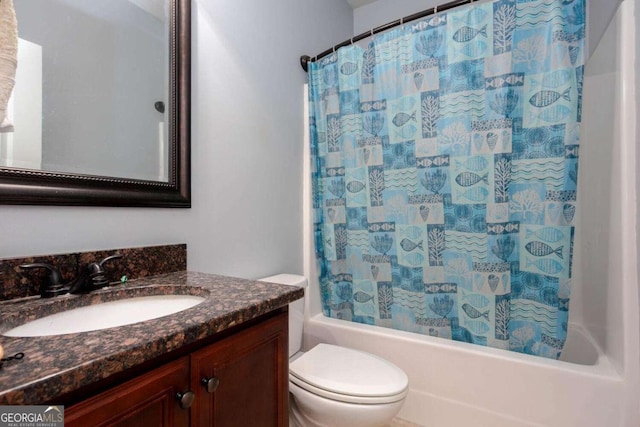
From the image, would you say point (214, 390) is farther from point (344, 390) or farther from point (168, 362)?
point (344, 390)

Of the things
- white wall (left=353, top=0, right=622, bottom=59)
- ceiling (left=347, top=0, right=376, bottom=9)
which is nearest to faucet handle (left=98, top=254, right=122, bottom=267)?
white wall (left=353, top=0, right=622, bottom=59)

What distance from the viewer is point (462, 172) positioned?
4.55ft

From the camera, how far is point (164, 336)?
1.76 ft

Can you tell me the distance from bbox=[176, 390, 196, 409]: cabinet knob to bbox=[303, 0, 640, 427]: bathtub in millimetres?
1163

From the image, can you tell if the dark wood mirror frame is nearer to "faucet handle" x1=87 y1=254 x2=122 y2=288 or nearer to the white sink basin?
"faucet handle" x1=87 y1=254 x2=122 y2=288

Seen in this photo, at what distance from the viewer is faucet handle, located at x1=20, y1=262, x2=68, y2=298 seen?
779mm

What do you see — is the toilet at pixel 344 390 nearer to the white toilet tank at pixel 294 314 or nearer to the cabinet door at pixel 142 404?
the white toilet tank at pixel 294 314

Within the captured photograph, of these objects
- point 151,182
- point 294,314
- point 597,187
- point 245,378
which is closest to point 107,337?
point 245,378

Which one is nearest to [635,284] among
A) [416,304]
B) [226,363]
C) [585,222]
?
[585,222]

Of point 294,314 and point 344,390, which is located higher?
point 294,314

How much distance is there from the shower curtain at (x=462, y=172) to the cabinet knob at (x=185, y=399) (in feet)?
3.88

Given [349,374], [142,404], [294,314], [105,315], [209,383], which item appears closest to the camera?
[142,404]

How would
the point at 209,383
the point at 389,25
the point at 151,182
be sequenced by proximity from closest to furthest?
the point at 209,383, the point at 151,182, the point at 389,25

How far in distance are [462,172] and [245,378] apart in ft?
4.02
